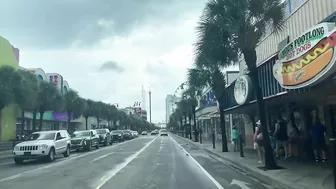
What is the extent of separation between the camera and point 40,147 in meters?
19.9

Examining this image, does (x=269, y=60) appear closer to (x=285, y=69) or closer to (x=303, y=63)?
(x=285, y=69)

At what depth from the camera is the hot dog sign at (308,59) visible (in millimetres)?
10367

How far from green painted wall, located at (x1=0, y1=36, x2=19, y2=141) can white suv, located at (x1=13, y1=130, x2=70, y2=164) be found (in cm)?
1557

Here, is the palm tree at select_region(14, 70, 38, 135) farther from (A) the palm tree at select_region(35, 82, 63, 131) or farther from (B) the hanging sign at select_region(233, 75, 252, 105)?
(B) the hanging sign at select_region(233, 75, 252, 105)

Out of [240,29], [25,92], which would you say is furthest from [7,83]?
[240,29]

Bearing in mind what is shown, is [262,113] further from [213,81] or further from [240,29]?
[213,81]

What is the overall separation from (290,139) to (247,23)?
5.88 meters

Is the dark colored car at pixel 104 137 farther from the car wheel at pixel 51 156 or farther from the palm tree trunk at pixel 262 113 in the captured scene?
the palm tree trunk at pixel 262 113

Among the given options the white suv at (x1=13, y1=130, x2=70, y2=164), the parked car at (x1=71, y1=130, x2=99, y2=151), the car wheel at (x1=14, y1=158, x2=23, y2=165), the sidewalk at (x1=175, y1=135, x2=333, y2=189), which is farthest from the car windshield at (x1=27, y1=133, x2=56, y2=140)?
the sidewalk at (x1=175, y1=135, x2=333, y2=189)

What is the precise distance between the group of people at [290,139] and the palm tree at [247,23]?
1.53 meters

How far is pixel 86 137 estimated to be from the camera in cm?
3067

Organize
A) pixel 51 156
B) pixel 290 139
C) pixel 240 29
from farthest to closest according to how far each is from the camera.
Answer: pixel 51 156 < pixel 290 139 < pixel 240 29

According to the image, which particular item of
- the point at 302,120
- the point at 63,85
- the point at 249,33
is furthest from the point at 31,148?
the point at 63,85

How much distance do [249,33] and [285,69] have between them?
191 cm
